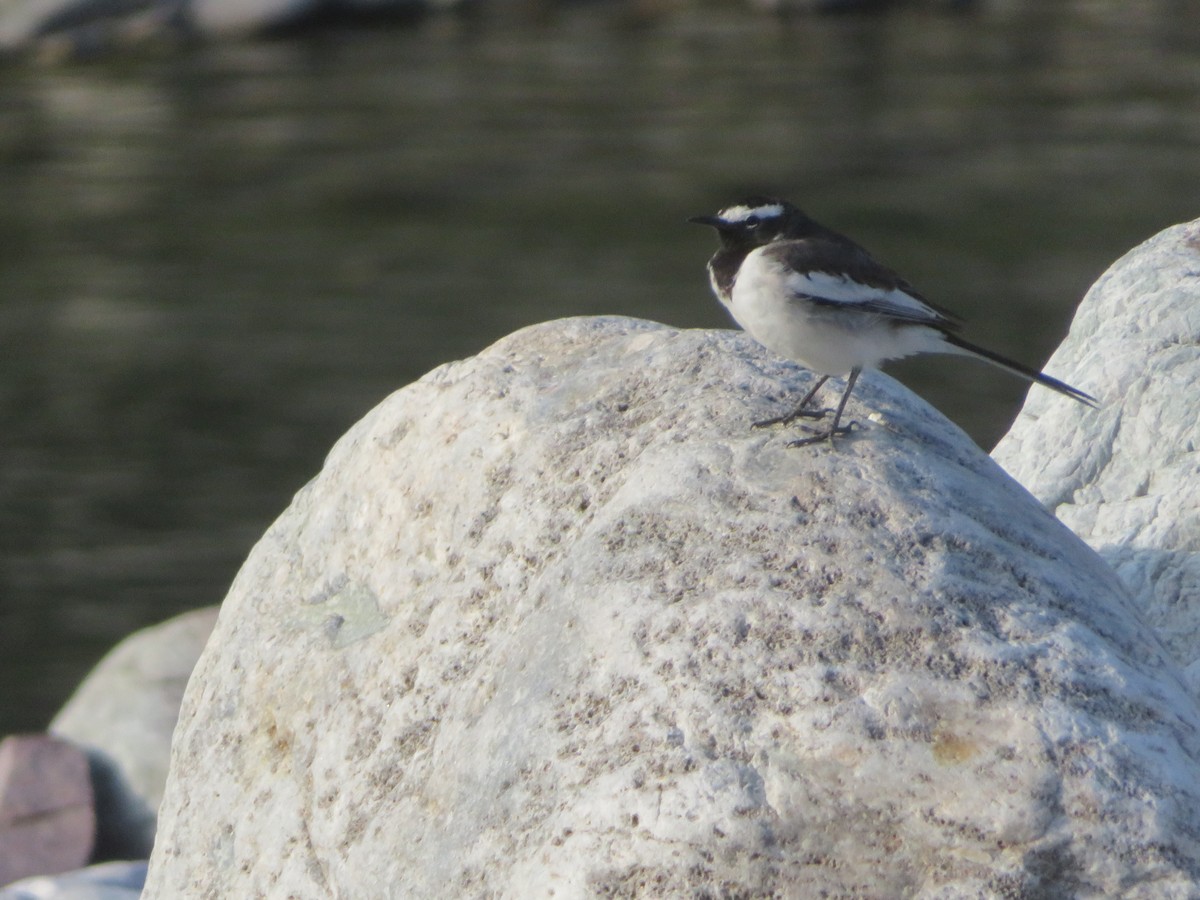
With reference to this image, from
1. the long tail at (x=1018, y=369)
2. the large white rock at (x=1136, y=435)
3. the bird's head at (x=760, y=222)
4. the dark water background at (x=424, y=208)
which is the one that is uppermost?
the bird's head at (x=760, y=222)

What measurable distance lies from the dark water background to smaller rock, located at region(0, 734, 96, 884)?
2.44 metres

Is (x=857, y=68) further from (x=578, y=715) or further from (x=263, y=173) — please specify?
(x=578, y=715)

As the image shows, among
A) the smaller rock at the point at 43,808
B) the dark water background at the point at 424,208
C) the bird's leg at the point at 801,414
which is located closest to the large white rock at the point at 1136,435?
the bird's leg at the point at 801,414

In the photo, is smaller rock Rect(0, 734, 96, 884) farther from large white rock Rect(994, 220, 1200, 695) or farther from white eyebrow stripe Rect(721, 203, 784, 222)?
large white rock Rect(994, 220, 1200, 695)

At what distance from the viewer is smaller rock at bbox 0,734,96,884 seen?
7.78 meters

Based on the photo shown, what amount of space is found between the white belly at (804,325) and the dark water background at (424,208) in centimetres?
710

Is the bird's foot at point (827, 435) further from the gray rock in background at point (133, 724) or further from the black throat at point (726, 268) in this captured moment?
the gray rock in background at point (133, 724)

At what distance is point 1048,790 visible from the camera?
132 inches

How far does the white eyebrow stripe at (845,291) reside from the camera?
4.88 m

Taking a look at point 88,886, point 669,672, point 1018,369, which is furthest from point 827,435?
point 88,886

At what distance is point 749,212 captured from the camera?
A: 210 inches

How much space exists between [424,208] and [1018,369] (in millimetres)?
16129

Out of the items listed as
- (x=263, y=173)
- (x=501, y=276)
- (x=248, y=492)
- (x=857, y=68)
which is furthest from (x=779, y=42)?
(x=248, y=492)

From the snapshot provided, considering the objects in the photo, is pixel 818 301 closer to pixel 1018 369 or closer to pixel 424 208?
pixel 1018 369
